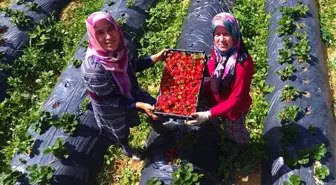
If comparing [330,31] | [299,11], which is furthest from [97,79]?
[330,31]

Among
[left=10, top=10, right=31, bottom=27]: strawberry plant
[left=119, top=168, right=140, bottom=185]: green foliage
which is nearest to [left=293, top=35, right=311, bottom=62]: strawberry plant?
[left=119, top=168, right=140, bottom=185]: green foliage

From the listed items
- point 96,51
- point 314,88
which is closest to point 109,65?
point 96,51

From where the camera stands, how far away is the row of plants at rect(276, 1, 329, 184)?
14.8 feet

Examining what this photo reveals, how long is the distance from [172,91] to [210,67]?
0.52 metres

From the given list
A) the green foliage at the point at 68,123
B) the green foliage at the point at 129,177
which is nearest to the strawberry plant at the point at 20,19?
the green foliage at the point at 68,123

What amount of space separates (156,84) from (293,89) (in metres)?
2.37

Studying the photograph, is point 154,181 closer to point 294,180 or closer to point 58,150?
point 58,150

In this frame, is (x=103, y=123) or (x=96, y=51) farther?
(x=103, y=123)

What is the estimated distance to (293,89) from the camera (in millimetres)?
5324

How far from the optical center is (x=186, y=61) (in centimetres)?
430

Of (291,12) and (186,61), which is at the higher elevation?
(186,61)

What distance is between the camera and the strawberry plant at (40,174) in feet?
15.4

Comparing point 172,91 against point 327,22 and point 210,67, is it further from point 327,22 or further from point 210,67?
point 327,22

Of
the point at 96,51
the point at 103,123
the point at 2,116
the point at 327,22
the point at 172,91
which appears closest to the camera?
the point at 96,51
